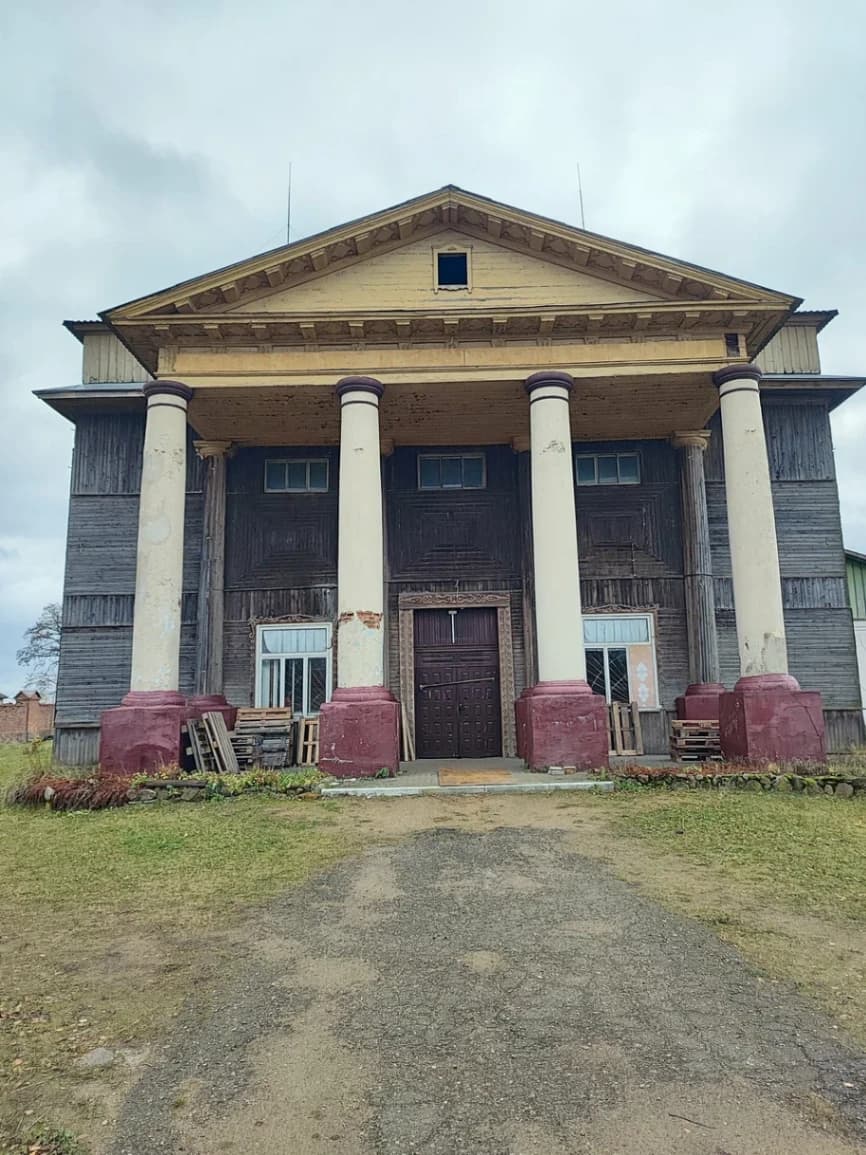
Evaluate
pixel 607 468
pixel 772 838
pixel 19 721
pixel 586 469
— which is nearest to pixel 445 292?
pixel 586 469

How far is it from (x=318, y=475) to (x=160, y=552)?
200 inches

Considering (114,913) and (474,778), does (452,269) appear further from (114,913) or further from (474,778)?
(114,913)

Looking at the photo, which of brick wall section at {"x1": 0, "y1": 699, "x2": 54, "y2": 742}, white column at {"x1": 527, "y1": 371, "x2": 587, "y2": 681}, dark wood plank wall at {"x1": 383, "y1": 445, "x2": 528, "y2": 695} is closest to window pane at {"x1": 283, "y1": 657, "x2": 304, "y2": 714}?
dark wood plank wall at {"x1": 383, "y1": 445, "x2": 528, "y2": 695}

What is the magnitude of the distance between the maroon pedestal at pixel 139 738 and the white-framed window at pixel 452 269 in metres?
8.70

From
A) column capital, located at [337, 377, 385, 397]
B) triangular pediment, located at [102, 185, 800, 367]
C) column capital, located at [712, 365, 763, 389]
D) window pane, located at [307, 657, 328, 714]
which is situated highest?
triangular pediment, located at [102, 185, 800, 367]

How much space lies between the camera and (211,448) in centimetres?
1647

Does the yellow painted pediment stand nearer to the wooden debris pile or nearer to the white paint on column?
the white paint on column

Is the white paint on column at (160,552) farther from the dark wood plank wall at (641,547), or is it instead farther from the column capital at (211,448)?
the dark wood plank wall at (641,547)

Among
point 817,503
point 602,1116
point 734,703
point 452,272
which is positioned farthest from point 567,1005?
point 817,503

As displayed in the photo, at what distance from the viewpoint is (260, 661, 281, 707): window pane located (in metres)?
16.3

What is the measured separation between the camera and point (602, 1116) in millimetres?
2801

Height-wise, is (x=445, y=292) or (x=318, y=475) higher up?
(x=445, y=292)

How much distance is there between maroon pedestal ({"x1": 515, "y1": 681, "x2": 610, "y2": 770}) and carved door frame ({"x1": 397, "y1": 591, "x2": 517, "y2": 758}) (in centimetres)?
425

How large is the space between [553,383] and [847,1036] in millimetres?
11212
